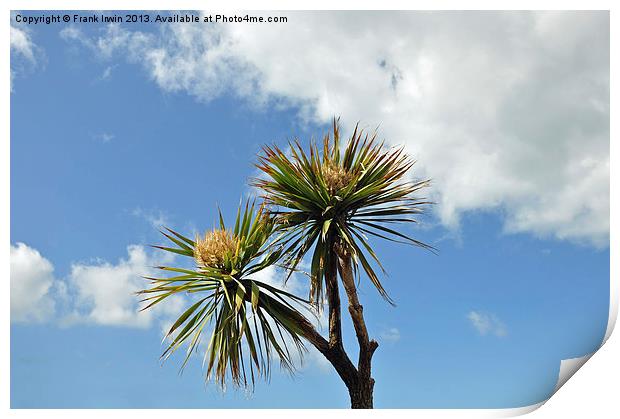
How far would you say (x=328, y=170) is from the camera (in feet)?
22.4

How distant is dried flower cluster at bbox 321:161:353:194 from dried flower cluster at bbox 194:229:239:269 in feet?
3.23

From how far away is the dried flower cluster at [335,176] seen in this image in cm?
678

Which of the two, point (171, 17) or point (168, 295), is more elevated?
point (171, 17)

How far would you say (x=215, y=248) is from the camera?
6793 mm

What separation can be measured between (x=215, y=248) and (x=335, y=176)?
124 centimetres

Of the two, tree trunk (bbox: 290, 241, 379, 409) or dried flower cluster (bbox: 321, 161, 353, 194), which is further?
tree trunk (bbox: 290, 241, 379, 409)

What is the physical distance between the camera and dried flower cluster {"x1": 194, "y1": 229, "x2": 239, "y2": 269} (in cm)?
679

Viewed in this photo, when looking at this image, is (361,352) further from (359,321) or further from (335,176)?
(335,176)

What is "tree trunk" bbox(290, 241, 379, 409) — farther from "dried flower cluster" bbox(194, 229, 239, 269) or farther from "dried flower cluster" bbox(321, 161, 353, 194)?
"dried flower cluster" bbox(194, 229, 239, 269)

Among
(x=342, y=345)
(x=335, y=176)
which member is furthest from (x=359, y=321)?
(x=335, y=176)

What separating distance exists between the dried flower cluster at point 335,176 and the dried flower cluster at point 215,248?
0.98 meters
